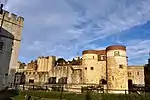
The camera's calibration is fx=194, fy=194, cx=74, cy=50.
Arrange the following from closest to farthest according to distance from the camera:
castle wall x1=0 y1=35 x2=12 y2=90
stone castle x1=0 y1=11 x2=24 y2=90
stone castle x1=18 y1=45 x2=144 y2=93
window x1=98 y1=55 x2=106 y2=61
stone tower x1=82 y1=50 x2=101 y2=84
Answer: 1. castle wall x1=0 y1=35 x2=12 y2=90
2. stone castle x1=0 y1=11 x2=24 y2=90
3. stone castle x1=18 y1=45 x2=144 y2=93
4. stone tower x1=82 y1=50 x2=101 y2=84
5. window x1=98 y1=55 x2=106 y2=61

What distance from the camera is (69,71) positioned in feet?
131

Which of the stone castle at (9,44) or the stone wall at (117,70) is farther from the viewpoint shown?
the stone wall at (117,70)

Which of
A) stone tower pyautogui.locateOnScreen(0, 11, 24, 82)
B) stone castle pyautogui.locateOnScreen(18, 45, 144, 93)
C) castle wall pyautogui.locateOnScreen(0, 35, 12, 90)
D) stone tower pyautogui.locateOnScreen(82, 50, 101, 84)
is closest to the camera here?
castle wall pyautogui.locateOnScreen(0, 35, 12, 90)

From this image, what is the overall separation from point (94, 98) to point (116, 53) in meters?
Result: 17.4

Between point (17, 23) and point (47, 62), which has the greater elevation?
point (17, 23)

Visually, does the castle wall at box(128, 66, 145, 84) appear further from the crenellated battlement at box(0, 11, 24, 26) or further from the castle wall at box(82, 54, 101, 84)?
the crenellated battlement at box(0, 11, 24, 26)

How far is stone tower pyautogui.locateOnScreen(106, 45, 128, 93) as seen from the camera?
34.8m

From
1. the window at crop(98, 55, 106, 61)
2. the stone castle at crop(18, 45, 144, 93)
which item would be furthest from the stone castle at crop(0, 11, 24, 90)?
the window at crop(98, 55, 106, 61)

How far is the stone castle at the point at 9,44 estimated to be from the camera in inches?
924

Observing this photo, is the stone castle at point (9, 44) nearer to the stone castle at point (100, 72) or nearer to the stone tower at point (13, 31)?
the stone tower at point (13, 31)

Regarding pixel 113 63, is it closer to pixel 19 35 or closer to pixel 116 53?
pixel 116 53

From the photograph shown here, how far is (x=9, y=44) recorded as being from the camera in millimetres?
24844

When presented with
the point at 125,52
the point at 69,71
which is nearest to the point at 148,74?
the point at 125,52

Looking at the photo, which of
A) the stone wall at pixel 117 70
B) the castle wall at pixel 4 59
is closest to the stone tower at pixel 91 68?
the stone wall at pixel 117 70
